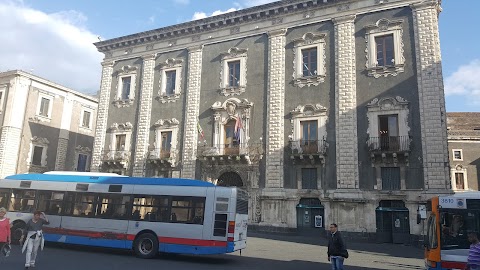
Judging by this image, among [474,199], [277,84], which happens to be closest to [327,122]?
[277,84]

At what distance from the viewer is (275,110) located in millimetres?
26297

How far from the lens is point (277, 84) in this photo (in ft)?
87.4

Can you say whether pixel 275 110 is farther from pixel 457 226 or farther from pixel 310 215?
pixel 457 226

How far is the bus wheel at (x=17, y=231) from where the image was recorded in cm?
1545

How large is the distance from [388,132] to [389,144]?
0.95m

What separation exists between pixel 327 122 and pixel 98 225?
15667 mm

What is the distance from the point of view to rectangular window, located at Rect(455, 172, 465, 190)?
146 ft

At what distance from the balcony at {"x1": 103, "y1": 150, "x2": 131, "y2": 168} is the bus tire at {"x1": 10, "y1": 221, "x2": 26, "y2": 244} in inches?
612

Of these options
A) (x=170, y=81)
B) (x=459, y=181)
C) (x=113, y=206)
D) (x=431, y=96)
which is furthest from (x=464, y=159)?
(x=113, y=206)

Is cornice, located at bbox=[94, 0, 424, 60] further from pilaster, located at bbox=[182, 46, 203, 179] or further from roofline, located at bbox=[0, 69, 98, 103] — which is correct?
roofline, located at bbox=[0, 69, 98, 103]

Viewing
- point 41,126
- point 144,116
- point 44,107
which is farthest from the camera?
point 44,107

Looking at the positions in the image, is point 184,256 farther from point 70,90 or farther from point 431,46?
point 70,90

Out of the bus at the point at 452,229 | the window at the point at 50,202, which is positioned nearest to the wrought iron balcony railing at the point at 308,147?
the bus at the point at 452,229

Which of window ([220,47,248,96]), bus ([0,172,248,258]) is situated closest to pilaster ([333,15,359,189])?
window ([220,47,248,96])
